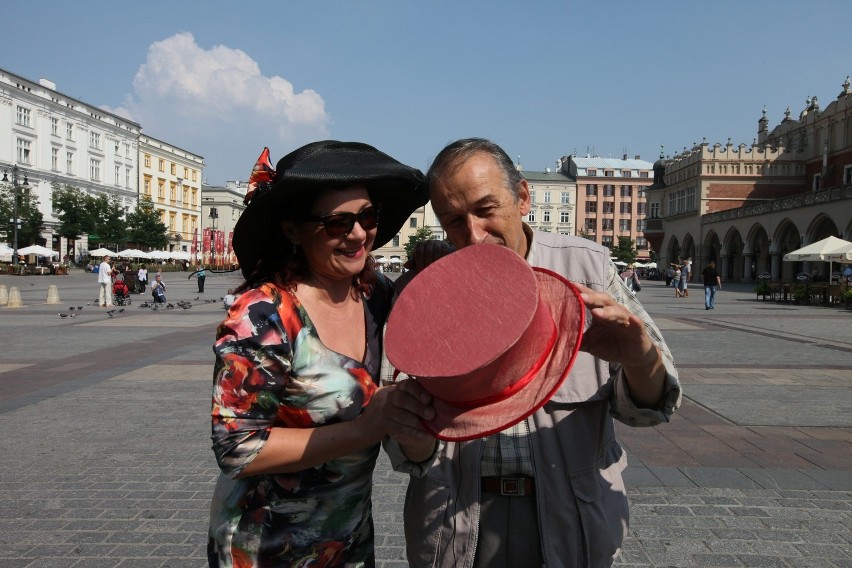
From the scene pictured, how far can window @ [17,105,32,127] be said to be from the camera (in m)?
56.0

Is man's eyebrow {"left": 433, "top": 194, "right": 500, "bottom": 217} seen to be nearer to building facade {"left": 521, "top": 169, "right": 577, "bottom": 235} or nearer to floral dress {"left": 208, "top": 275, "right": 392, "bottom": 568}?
floral dress {"left": 208, "top": 275, "right": 392, "bottom": 568}

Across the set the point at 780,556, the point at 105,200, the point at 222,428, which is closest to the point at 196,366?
the point at 780,556

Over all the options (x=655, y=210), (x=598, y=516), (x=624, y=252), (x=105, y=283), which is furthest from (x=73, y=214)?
(x=624, y=252)

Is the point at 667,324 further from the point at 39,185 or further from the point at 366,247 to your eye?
the point at 39,185

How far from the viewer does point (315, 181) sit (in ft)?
5.39

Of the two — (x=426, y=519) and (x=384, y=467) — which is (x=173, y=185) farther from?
(x=426, y=519)

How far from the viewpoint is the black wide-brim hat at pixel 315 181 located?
1651mm

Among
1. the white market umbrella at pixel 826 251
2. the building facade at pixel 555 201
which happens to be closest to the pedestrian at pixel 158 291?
the white market umbrella at pixel 826 251

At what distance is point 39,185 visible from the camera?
59156 mm

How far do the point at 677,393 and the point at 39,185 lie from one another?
2692 inches

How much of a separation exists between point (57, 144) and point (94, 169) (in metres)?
Answer: 6.94

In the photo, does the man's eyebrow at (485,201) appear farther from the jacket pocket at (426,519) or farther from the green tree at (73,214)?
the green tree at (73,214)

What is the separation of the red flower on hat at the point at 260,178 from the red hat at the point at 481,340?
0.71 m

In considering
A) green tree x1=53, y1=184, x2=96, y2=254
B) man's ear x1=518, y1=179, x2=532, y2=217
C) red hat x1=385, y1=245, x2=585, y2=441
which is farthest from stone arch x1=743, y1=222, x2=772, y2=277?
red hat x1=385, y1=245, x2=585, y2=441
